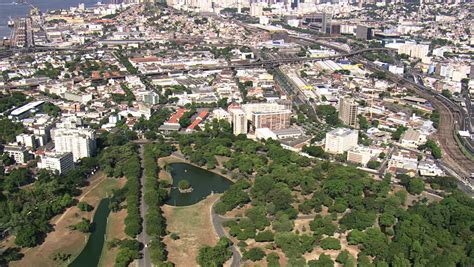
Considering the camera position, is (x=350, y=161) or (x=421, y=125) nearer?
(x=350, y=161)

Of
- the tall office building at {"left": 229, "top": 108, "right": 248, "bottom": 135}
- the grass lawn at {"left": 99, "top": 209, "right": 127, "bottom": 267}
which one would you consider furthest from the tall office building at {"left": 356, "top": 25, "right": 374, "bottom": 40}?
the grass lawn at {"left": 99, "top": 209, "right": 127, "bottom": 267}

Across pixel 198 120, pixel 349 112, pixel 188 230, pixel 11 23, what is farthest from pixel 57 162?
pixel 11 23

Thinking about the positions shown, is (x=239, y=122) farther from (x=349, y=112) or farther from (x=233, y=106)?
(x=349, y=112)

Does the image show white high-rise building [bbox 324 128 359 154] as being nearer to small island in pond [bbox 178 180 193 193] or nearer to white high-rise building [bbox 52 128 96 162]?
small island in pond [bbox 178 180 193 193]

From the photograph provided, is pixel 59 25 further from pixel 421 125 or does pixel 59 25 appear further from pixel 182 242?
pixel 182 242

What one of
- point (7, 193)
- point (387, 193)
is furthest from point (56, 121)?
point (387, 193)

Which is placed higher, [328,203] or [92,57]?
[92,57]

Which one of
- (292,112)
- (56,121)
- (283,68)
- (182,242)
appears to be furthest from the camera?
(283,68)
